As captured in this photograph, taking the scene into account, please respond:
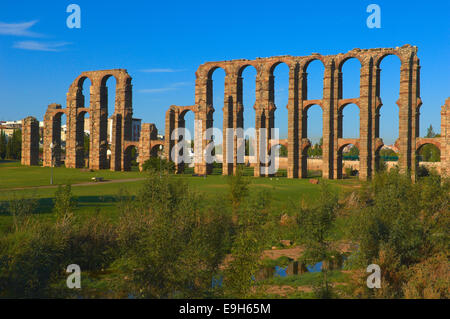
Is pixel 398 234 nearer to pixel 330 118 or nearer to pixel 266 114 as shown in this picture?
pixel 330 118

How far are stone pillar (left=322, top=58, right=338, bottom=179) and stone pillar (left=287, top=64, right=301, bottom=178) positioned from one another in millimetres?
3217

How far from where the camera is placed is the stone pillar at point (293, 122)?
A: 161 feet

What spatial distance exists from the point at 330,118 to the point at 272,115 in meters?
6.80

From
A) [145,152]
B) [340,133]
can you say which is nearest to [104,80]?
[145,152]

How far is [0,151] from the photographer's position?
8019cm

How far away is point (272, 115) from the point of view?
50.5 meters

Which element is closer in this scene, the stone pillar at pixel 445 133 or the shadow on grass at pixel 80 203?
the shadow on grass at pixel 80 203

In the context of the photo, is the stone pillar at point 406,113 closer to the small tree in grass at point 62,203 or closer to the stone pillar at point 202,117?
the stone pillar at point 202,117

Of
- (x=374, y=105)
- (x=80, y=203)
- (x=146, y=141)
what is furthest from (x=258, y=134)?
(x=80, y=203)

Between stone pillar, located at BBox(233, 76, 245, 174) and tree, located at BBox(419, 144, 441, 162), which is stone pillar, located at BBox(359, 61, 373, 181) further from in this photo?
tree, located at BBox(419, 144, 441, 162)

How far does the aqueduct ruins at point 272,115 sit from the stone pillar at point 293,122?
0.11 metres

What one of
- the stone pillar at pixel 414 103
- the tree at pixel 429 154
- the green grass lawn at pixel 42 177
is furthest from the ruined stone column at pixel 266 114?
the tree at pixel 429 154

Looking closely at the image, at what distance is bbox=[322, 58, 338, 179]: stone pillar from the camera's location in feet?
156

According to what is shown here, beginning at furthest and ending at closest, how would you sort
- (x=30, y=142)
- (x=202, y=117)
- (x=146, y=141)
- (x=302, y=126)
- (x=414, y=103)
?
(x=30, y=142), (x=146, y=141), (x=202, y=117), (x=302, y=126), (x=414, y=103)
